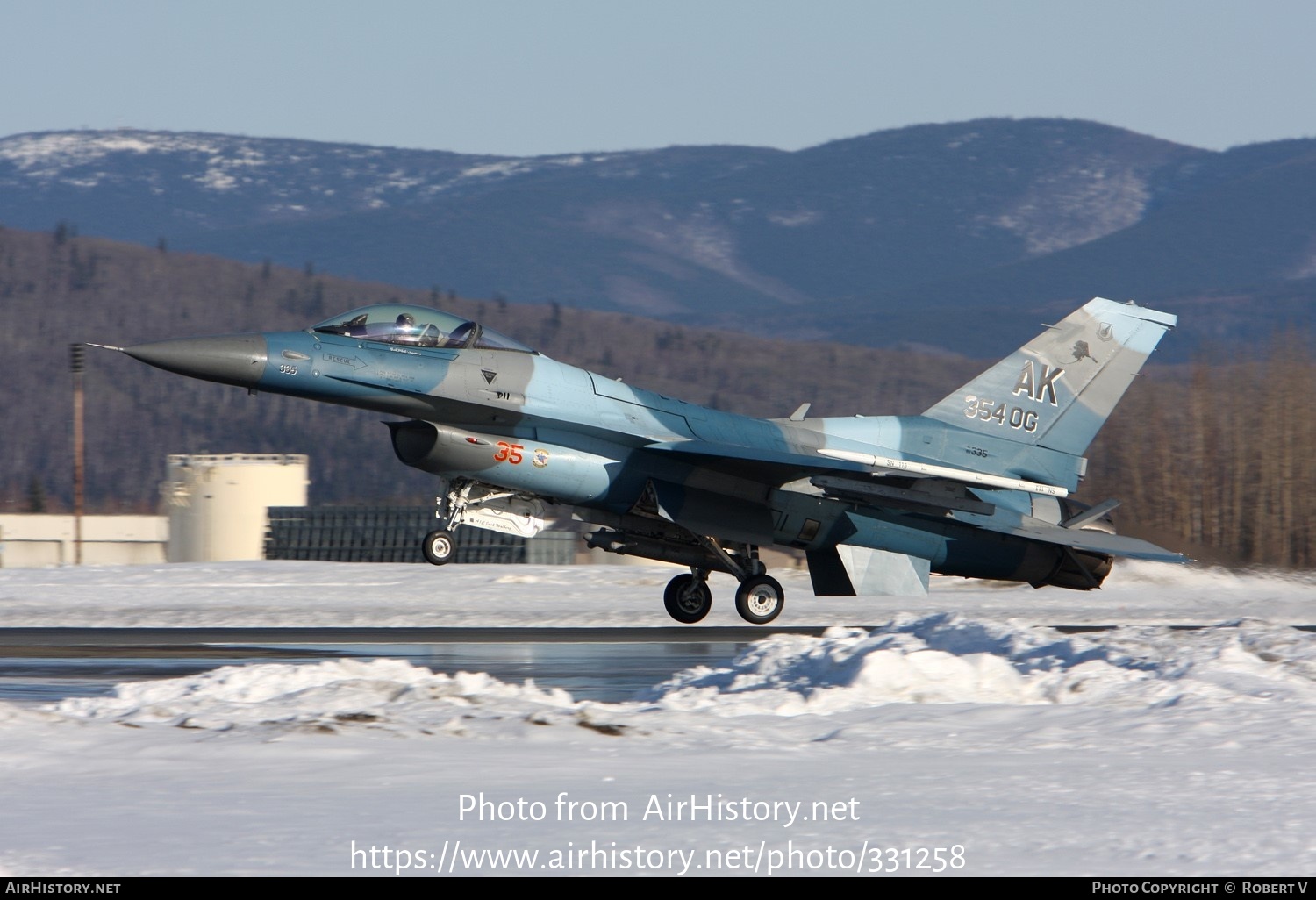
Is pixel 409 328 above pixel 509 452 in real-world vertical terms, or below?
above

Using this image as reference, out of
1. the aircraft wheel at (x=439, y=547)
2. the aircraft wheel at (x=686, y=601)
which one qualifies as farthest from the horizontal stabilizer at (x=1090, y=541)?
the aircraft wheel at (x=439, y=547)

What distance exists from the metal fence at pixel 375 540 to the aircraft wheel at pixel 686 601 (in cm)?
2149

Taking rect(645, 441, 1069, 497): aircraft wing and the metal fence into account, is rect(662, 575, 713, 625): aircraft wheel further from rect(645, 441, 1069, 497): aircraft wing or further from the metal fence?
the metal fence

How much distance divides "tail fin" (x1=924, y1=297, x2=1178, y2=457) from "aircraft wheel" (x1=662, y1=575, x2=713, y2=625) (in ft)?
12.8

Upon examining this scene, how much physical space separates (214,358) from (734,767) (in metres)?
8.95

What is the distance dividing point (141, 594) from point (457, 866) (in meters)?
20.5

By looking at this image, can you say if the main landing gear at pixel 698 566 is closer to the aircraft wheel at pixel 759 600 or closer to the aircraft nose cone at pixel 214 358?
the aircraft wheel at pixel 759 600

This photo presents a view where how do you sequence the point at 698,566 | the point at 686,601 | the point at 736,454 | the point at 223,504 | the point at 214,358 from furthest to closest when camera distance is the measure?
1. the point at 223,504
2. the point at 686,601
3. the point at 698,566
4. the point at 736,454
5. the point at 214,358

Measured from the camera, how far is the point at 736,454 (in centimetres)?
1850

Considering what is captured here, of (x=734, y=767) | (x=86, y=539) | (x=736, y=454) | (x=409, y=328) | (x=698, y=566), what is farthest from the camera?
(x=86, y=539)

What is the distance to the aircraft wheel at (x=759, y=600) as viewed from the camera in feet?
65.2

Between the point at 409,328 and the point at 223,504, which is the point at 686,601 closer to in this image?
the point at 409,328

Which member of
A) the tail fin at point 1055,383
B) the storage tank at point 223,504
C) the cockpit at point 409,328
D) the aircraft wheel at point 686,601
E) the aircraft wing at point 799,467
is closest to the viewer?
the cockpit at point 409,328

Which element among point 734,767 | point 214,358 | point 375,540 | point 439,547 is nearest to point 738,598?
point 439,547
